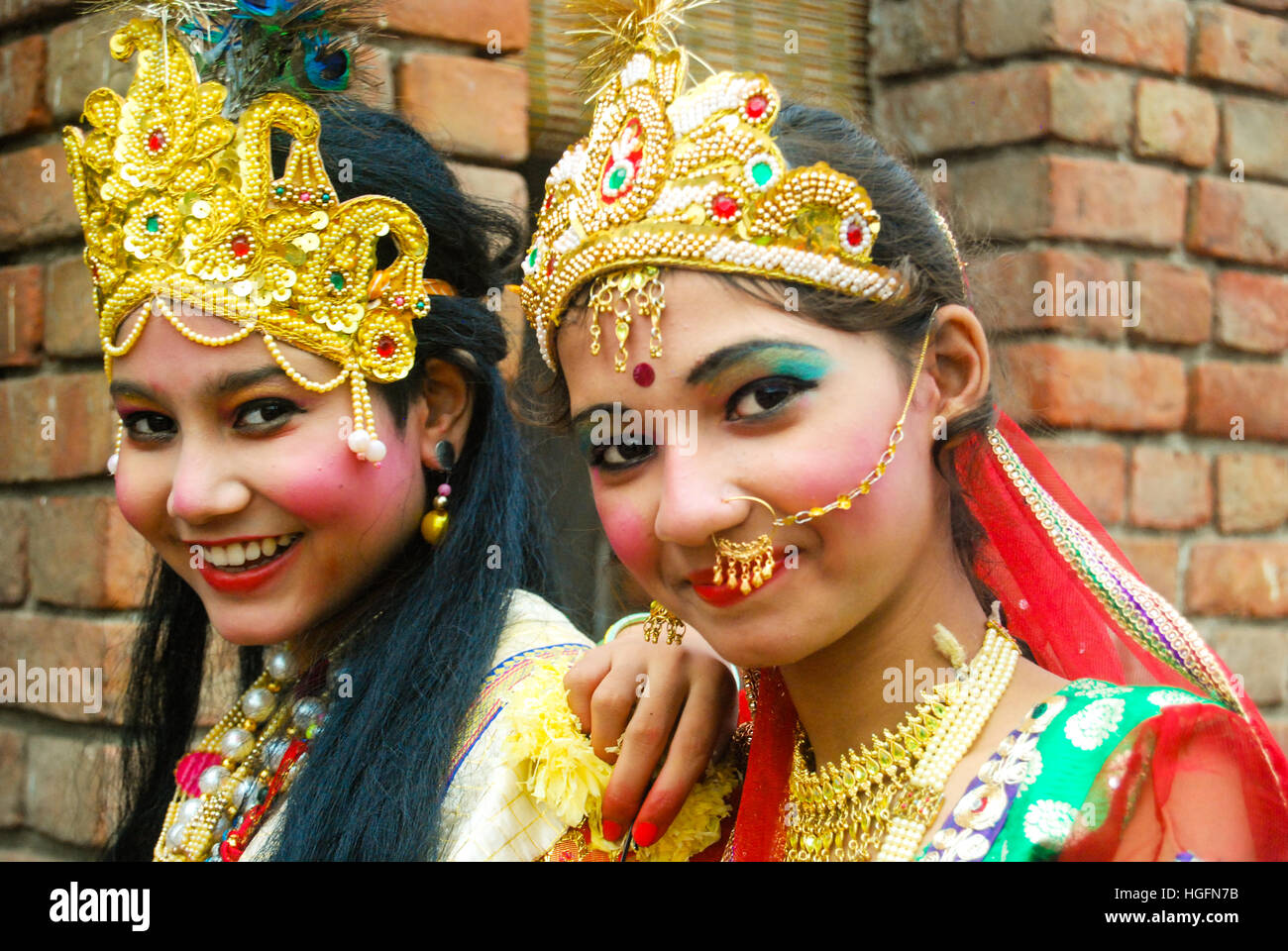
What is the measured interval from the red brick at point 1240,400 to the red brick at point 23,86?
217 cm

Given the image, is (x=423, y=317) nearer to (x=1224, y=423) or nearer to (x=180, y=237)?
(x=180, y=237)

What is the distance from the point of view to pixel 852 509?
4.37 ft

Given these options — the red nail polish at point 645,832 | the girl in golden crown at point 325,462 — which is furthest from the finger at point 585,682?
the red nail polish at point 645,832

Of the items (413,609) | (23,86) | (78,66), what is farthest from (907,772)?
(23,86)

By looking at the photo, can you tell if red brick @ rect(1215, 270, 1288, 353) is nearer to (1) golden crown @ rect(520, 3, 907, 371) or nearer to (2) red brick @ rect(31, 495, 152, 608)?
(1) golden crown @ rect(520, 3, 907, 371)

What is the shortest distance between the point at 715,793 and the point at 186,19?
1.30 meters

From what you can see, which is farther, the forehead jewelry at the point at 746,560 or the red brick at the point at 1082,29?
the red brick at the point at 1082,29

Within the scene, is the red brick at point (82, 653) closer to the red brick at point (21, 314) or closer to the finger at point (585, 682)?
the red brick at point (21, 314)

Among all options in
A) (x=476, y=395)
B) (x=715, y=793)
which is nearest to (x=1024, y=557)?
(x=715, y=793)

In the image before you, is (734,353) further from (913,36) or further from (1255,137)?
(1255,137)

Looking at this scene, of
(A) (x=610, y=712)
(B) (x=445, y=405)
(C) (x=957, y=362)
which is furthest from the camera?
(B) (x=445, y=405)

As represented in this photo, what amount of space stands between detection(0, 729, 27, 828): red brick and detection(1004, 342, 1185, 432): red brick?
6.21 feet

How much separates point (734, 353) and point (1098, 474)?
1.40 m

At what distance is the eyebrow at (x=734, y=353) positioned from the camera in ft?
4.37
